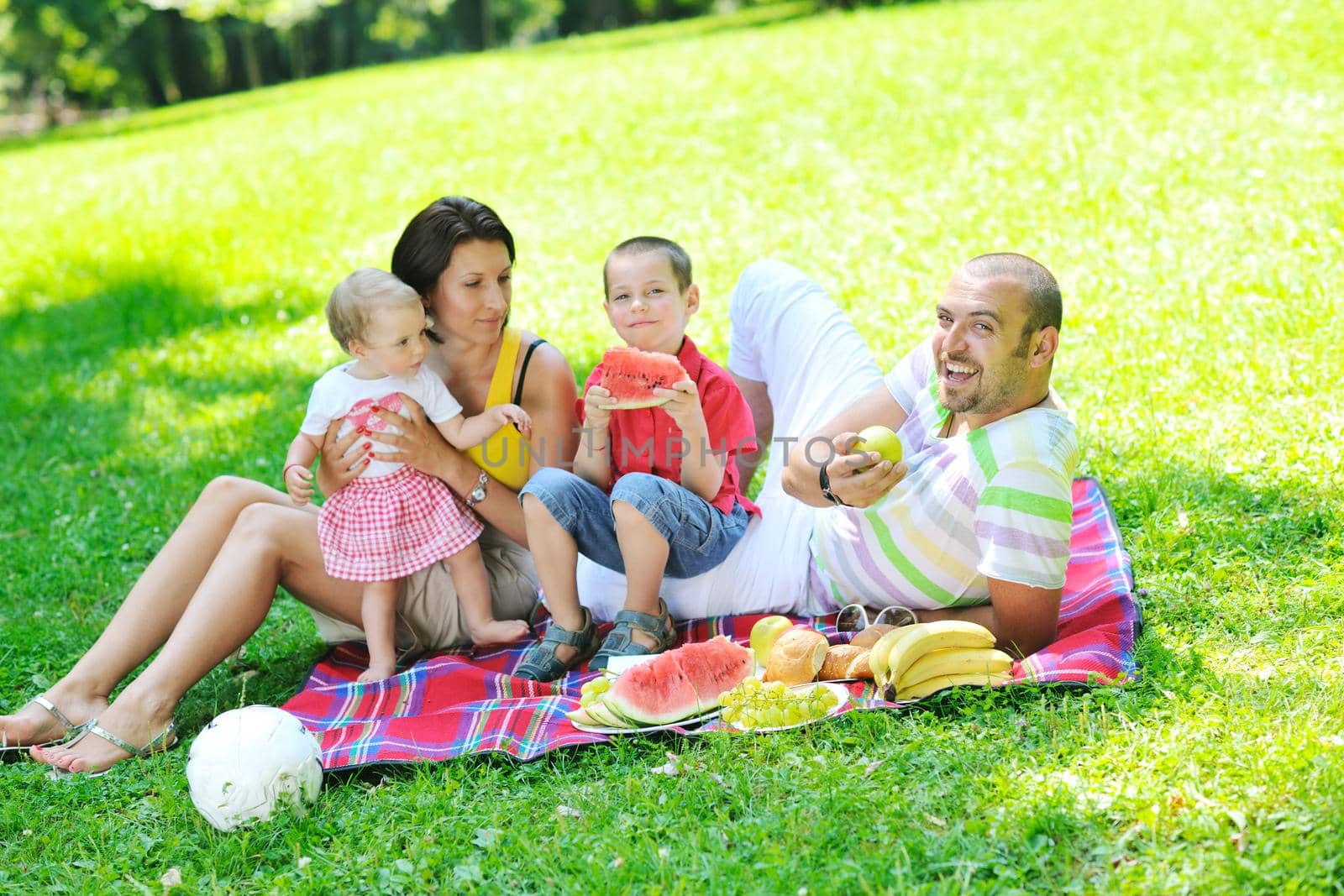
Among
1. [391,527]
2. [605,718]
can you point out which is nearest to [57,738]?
[391,527]

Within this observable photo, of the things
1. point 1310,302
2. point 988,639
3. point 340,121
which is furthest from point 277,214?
point 988,639

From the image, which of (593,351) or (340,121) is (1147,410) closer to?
(593,351)

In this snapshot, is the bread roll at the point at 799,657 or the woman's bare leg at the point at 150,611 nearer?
the bread roll at the point at 799,657

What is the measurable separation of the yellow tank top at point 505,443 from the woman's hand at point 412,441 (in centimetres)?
18

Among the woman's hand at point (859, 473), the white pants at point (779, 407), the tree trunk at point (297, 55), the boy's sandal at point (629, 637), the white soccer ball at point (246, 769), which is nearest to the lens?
the white soccer ball at point (246, 769)

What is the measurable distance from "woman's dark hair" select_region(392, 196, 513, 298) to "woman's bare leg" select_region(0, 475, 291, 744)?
3.05 ft

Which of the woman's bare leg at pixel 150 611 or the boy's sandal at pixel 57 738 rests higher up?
the woman's bare leg at pixel 150 611

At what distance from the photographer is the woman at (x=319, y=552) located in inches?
158

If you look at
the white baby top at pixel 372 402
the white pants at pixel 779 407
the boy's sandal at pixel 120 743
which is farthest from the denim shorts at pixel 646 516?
the boy's sandal at pixel 120 743

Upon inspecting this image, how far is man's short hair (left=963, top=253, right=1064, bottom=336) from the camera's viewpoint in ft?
11.6

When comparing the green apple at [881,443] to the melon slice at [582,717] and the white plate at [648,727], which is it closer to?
the white plate at [648,727]

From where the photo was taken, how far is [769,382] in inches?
192

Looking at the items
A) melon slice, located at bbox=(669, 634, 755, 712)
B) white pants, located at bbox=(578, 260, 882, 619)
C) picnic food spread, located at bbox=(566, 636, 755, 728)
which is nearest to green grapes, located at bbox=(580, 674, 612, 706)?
picnic food spread, located at bbox=(566, 636, 755, 728)

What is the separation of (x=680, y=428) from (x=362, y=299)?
1142 mm
